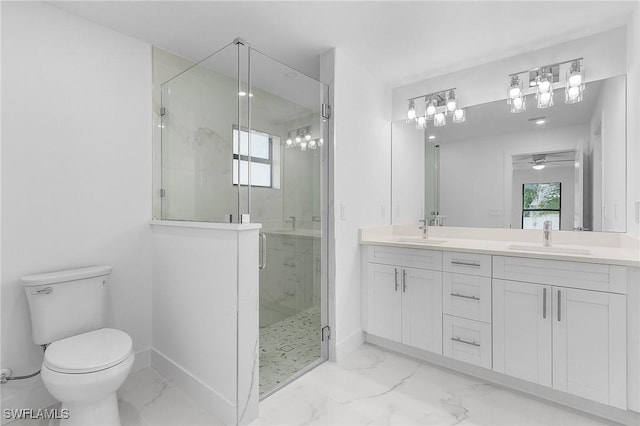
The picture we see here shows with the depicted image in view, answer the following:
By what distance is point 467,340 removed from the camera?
2.10 m

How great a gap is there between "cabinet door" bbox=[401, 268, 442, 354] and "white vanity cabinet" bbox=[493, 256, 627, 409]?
14.5 inches

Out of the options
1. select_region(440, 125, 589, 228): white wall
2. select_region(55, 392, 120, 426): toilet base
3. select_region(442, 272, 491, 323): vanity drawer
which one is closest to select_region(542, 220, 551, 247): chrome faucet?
select_region(440, 125, 589, 228): white wall

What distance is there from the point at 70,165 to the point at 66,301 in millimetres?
809

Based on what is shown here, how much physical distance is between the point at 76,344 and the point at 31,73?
1.52 m

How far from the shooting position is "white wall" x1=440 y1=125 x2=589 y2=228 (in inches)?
95.7

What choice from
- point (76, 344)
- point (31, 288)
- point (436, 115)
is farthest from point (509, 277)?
point (31, 288)

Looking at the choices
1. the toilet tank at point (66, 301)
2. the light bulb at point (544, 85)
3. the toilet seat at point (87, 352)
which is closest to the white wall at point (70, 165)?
the toilet tank at point (66, 301)

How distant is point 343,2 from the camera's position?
1829 mm

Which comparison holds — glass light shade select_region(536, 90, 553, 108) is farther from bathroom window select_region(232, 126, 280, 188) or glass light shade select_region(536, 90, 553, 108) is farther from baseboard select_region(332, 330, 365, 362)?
baseboard select_region(332, 330, 365, 362)

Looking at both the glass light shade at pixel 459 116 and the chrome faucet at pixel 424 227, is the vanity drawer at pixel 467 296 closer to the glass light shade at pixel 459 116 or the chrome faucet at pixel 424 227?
the chrome faucet at pixel 424 227

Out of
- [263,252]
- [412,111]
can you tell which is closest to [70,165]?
[263,252]

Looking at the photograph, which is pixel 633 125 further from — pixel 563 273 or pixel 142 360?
pixel 142 360

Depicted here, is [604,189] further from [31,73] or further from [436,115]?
[31,73]

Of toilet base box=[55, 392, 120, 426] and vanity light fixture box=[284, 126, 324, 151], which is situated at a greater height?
vanity light fixture box=[284, 126, 324, 151]
